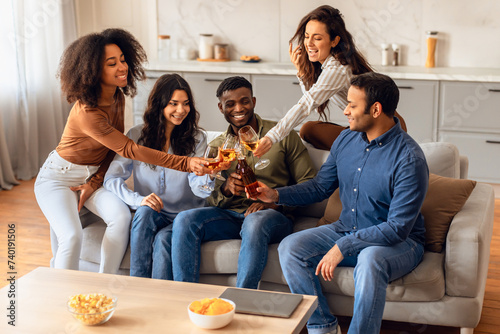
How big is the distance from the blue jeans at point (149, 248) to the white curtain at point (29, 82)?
2.66 m

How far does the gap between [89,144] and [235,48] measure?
3.04 meters

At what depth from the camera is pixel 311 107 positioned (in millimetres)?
2908

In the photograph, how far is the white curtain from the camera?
5.12 metres

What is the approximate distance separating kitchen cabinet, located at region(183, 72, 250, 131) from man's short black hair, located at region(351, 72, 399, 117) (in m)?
2.83

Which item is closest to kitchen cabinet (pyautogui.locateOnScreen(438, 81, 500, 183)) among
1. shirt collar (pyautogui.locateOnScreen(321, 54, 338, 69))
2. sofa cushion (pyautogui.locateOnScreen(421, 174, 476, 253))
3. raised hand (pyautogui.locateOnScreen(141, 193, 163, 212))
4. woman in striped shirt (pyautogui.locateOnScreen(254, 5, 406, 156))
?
woman in striped shirt (pyautogui.locateOnScreen(254, 5, 406, 156))

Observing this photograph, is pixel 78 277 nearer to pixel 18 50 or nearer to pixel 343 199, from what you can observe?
pixel 343 199

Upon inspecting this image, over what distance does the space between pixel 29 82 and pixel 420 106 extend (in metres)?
3.12

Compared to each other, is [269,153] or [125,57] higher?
[125,57]

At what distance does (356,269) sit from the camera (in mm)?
2381

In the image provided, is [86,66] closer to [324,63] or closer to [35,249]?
[324,63]

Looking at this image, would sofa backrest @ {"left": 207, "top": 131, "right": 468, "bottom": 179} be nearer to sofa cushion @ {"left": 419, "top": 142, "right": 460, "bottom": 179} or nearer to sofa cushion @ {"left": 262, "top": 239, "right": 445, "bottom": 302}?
sofa cushion @ {"left": 419, "top": 142, "right": 460, "bottom": 179}

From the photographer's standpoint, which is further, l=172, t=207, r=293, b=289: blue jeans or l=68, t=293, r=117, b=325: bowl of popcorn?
l=172, t=207, r=293, b=289: blue jeans

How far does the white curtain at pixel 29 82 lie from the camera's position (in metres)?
5.12

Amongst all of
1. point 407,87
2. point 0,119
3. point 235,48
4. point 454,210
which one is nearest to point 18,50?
point 0,119
